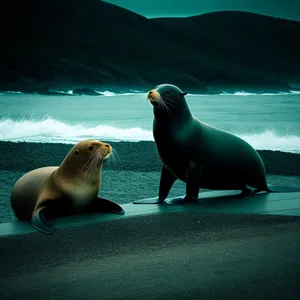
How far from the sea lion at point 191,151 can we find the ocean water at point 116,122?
637cm

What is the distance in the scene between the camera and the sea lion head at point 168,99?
466cm

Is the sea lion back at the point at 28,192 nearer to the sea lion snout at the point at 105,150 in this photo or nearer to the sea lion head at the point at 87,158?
the sea lion head at the point at 87,158

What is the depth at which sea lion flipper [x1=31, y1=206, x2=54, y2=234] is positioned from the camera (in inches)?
155

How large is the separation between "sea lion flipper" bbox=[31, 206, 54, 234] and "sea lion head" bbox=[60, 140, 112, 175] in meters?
0.37

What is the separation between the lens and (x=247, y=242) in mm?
3801

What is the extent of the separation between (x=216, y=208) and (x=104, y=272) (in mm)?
1592

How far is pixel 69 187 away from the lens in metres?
4.30

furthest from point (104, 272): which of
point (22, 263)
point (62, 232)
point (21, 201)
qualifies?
point (21, 201)

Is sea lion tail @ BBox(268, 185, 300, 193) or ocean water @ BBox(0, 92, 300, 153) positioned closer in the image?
sea lion tail @ BBox(268, 185, 300, 193)

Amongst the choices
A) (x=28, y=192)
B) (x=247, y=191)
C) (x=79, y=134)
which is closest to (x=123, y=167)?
(x=247, y=191)

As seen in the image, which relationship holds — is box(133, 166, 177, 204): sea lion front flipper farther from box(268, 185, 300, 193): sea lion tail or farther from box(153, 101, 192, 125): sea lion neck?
box(268, 185, 300, 193): sea lion tail

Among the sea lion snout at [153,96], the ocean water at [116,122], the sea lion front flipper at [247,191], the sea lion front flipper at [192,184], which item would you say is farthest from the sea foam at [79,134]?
the sea lion snout at [153,96]

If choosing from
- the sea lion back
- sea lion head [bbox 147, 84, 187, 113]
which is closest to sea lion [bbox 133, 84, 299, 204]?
sea lion head [bbox 147, 84, 187, 113]

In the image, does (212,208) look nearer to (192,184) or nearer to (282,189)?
(192,184)
